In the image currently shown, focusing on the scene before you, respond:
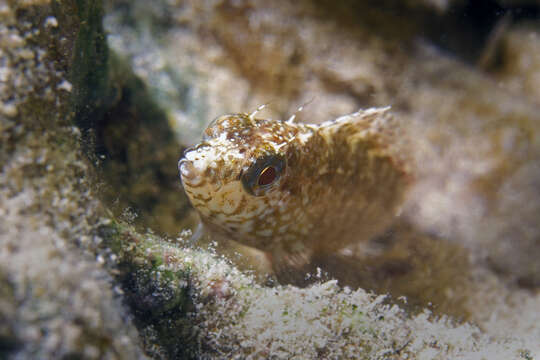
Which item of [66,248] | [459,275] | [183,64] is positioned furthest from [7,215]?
[183,64]

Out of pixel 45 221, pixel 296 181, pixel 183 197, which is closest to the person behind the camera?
pixel 45 221

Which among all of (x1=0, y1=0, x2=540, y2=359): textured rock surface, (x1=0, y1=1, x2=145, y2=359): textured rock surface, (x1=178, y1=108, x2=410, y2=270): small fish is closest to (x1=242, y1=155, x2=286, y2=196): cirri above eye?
(x1=178, y1=108, x2=410, y2=270): small fish

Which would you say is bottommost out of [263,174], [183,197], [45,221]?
[45,221]

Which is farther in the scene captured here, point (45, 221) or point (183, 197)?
point (183, 197)

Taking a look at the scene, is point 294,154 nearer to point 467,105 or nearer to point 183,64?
point 183,64

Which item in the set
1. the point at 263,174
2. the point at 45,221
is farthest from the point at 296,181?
the point at 45,221

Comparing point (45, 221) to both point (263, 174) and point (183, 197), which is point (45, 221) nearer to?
point (263, 174)

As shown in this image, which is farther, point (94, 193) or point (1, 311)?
point (94, 193)

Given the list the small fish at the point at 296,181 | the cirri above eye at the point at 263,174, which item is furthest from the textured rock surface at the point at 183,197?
the cirri above eye at the point at 263,174
